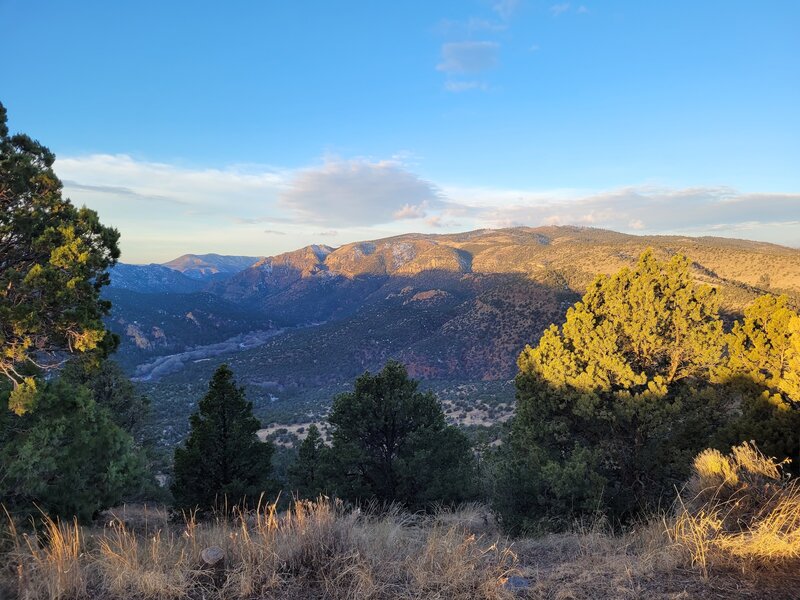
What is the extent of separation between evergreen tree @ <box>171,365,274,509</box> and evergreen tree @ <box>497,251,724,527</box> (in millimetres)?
8324

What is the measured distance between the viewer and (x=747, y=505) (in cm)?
465

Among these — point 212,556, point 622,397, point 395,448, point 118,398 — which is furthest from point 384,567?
point 118,398

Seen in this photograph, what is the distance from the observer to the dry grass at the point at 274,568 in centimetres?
338

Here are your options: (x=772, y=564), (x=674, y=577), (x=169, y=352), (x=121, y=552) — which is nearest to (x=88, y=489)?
(x=121, y=552)

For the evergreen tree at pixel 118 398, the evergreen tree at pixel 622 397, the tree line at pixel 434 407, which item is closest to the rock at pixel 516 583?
the tree line at pixel 434 407

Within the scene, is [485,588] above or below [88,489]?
above

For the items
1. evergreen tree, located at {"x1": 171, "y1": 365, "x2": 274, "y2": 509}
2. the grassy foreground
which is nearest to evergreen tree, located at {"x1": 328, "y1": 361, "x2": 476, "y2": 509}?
evergreen tree, located at {"x1": 171, "y1": 365, "x2": 274, "y2": 509}

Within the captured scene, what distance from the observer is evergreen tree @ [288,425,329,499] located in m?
13.6

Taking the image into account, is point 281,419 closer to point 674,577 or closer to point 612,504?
point 612,504

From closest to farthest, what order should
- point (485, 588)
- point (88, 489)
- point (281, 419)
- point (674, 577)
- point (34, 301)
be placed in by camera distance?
1. point (485, 588)
2. point (674, 577)
3. point (34, 301)
4. point (88, 489)
5. point (281, 419)

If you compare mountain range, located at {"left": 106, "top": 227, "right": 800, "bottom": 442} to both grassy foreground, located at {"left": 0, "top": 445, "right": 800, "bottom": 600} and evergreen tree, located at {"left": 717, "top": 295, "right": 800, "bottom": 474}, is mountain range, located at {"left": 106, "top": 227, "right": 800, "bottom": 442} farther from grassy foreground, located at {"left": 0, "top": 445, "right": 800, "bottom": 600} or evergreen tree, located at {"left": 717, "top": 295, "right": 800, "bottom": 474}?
grassy foreground, located at {"left": 0, "top": 445, "right": 800, "bottom": 600}

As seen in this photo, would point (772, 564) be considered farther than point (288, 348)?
No

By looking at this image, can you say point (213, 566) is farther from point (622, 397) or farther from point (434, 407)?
point (434, 407)

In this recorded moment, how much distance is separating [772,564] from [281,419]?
4555 cm
